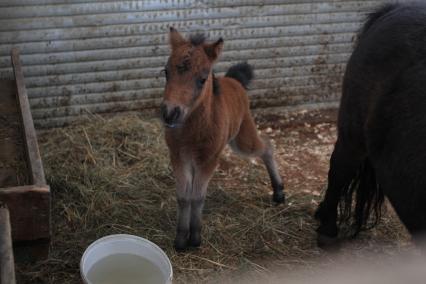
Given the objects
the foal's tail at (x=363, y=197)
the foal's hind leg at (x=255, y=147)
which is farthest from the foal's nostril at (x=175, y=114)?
the foal's tail at (x=363, y=197)

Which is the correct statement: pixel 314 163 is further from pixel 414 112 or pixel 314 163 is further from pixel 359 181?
pixel 414 112

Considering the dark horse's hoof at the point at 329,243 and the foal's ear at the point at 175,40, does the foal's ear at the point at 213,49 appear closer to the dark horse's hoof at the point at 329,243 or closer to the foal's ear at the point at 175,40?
the foal's ear at the point at 175,40

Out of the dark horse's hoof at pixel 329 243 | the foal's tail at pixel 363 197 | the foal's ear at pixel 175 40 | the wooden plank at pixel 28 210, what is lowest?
the dark horse's hoof at pixel 329 243

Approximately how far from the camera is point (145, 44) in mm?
4438

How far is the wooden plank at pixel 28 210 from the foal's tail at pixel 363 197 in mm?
1788

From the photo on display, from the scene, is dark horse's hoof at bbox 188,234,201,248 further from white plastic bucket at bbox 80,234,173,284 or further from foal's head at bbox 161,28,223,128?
foal's head at bbox 161,28,223,128

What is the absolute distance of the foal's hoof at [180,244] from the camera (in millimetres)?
3283

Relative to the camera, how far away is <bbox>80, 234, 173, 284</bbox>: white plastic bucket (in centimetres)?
262

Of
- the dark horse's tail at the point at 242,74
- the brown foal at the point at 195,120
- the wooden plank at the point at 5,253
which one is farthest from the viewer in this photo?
the dark horse's tail at the point at 242,74

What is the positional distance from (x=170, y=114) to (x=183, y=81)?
0.64ft

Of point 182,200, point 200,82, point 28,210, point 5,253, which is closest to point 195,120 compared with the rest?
point 200,82

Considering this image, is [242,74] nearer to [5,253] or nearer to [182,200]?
[182,200]

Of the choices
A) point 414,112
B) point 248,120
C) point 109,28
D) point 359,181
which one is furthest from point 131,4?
point 414,112

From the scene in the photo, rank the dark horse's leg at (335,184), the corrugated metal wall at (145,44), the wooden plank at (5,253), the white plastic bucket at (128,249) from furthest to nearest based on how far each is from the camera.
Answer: the corrugated metal wall at (145,44) < the dark horse's leg at (335,184) < the white plastic bucket at (128,249) < the wooden plank at (5,253)
